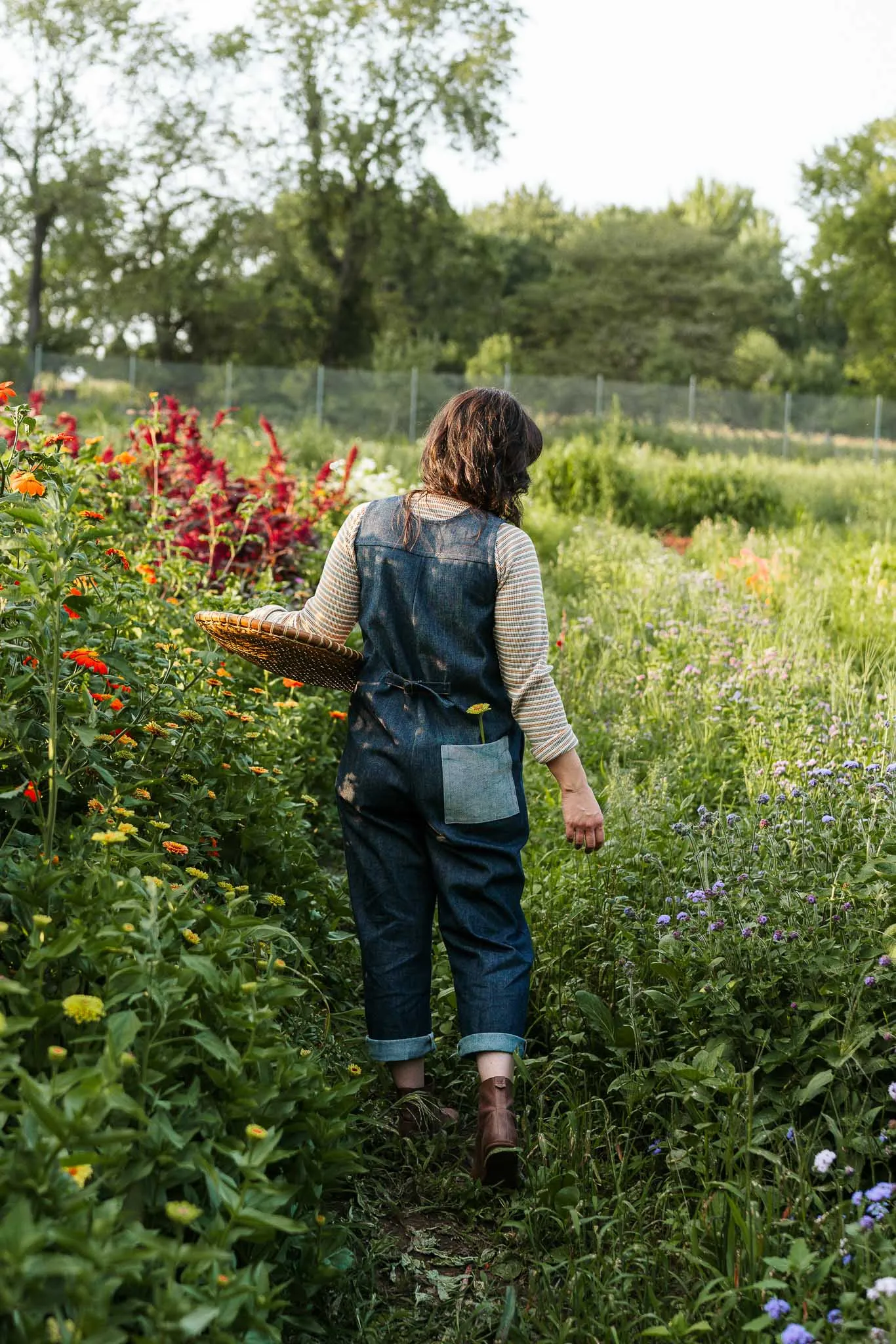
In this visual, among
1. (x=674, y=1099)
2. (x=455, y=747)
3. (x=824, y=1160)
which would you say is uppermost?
(x=455, y=747)

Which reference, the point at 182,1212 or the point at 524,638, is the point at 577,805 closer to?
the point at 524,638

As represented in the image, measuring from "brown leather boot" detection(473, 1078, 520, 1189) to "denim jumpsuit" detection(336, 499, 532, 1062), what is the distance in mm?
85

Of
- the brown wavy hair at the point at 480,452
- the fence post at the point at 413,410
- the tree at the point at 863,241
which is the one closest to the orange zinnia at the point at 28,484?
the brown wavy hair at the point at 480,452

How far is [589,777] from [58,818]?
94.8 inches

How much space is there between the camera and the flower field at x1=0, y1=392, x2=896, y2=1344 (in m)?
1.55

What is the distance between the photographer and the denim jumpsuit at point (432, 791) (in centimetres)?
254

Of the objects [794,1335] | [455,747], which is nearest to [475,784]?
[455,747]

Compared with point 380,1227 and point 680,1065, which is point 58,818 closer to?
point 380,1227

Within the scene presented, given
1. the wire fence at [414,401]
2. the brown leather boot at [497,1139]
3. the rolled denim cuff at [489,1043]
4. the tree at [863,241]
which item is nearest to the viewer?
the brown leather boot at [497,1139]

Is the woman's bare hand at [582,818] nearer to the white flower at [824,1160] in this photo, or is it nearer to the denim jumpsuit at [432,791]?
the denim jumpsuit at [432,791]

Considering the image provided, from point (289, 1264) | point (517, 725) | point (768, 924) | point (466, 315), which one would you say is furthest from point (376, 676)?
point (466, 315)

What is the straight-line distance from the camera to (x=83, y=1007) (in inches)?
63.4

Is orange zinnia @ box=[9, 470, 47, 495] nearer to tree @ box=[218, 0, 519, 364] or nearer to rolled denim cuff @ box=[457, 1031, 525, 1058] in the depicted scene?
rolled denim cuff @ box=[457, 1031, 525, 1058]

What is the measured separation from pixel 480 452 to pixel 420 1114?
145 centimetres
